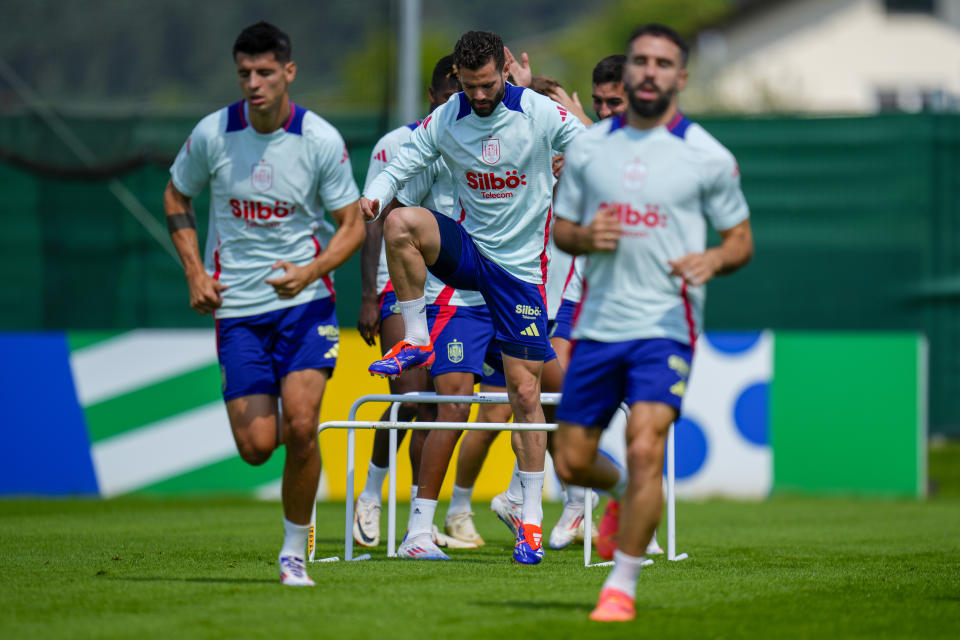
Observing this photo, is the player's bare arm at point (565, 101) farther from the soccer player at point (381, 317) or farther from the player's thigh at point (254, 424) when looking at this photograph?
the player's thigh at point (254, 424)

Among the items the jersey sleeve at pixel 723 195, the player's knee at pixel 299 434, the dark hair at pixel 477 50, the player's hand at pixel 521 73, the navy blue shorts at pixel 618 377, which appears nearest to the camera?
the navy blue shorts at pixel 618 377

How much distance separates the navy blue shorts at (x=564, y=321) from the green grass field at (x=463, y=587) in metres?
1.30

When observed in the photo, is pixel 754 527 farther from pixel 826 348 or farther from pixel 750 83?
pixel 750 83

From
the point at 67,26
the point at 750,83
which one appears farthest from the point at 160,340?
the point at 750,83

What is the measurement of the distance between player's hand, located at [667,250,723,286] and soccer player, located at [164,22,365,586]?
162 centimetres

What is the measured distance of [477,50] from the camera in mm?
6520

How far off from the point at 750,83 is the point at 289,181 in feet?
87.7

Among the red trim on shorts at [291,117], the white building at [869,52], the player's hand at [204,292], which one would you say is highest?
the white building at [869,52]

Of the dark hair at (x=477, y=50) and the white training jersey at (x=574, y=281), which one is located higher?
the dark hair at (x=477, y=50)

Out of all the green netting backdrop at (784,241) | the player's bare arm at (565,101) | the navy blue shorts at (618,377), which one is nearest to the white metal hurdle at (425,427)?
the navy blue shorts at (618,377)

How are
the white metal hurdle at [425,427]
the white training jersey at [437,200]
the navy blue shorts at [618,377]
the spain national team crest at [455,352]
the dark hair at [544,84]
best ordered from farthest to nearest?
the dark hair at [544,84], the white training jersey at [437,200], the spain national team crest at [455,352], the white metal hurdle at [425,427], the navy blue shorts at [618,377]

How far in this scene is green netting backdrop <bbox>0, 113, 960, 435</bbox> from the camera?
13.1 meters

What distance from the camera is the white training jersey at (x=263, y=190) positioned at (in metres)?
5.99

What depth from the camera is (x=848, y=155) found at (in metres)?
13.2
